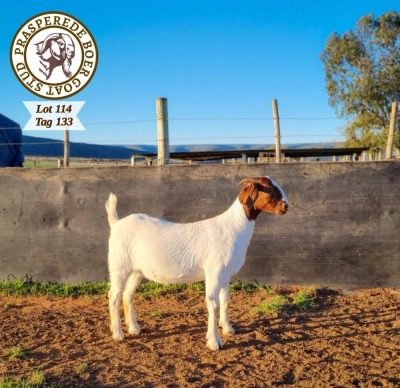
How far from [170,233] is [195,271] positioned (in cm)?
52

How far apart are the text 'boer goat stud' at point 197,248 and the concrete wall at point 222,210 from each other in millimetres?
2261

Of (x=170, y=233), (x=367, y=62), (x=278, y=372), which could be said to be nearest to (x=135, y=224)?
(x=170, y=233)

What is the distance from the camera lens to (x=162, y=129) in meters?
8.00

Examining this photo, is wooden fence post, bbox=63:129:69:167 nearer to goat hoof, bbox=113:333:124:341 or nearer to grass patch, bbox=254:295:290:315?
goat hoof, bbox=113:333:124:341

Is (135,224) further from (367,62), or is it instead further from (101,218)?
(367,62)

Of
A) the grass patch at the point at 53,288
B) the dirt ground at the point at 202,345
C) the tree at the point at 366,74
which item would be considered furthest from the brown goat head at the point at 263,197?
the tree at the point at 366,74

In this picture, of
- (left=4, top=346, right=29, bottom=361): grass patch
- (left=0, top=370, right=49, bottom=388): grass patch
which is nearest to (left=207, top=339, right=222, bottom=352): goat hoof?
(left=0, top=370, right=49, bottom=388): grass patch

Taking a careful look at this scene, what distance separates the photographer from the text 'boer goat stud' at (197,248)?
503 cm

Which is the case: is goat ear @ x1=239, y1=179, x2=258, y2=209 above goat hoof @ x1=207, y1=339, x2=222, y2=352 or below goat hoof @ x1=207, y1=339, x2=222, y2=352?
above

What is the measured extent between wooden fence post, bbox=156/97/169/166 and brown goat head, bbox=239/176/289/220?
3.10 metres

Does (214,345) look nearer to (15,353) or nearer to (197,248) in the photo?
(197,248)

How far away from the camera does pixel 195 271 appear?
5.16m

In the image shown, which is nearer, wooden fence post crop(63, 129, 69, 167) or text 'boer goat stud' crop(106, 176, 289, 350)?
text 'boer goat stud' crop(106, 176, 289, 350)

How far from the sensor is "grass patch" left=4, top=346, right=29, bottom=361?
477cm
